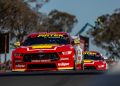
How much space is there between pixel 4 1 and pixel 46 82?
141 ft

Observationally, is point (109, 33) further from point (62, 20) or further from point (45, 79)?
point (45, 79)

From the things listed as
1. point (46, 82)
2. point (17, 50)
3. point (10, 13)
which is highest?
point (10, 13)

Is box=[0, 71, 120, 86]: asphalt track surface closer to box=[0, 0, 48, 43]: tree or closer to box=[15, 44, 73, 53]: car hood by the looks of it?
box=[15, 44, 73, 53]: car hood

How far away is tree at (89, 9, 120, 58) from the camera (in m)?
67.0

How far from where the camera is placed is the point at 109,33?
6900 centimetres

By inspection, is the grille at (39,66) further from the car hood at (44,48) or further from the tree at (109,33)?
the tree at (109,33)

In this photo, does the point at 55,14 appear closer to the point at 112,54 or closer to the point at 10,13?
the point at 112,54

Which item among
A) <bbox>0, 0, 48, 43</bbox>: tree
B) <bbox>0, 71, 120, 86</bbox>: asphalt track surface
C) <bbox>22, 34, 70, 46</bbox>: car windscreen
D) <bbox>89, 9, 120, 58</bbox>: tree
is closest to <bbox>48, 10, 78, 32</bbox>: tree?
<bbox>89, 9, 120, 58</bbox>: tree

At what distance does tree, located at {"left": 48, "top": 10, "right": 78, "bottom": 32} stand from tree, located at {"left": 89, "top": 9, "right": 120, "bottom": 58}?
3.63 m

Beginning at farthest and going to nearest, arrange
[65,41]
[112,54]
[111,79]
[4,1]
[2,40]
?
[112,54], [4,1], [2,40], [65,41], [111,79]

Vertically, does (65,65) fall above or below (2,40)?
below

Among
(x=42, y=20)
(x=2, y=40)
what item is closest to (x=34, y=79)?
(x=2, y=40)

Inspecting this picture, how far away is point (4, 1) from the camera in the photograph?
1825 inches

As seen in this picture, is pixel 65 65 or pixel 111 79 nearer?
pixel 111 79
